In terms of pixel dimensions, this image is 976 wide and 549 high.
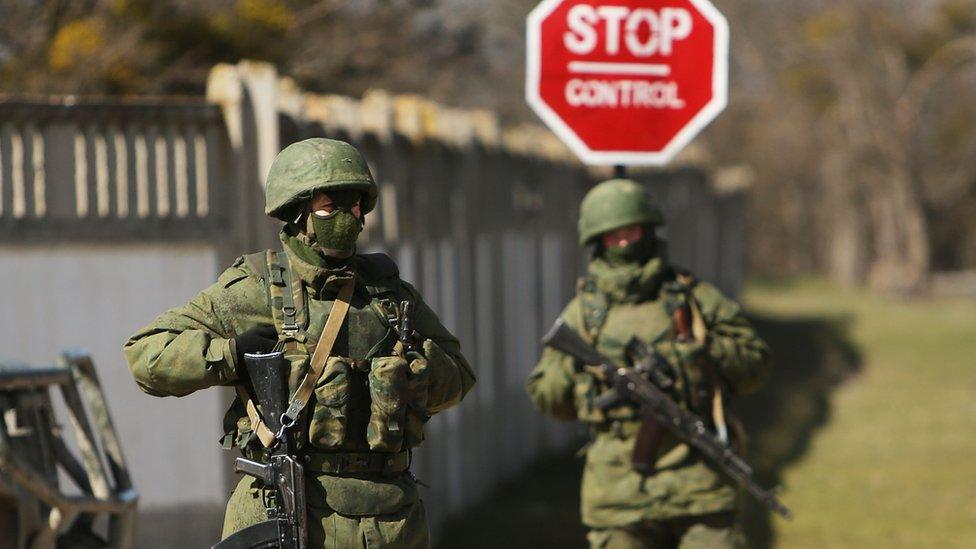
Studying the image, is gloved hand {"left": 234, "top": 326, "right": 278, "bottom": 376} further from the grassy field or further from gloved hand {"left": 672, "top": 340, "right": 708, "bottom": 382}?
the grassy field

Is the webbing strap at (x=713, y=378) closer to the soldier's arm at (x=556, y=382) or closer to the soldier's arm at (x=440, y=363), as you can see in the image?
the soldier's arm at (x=556, y=382)

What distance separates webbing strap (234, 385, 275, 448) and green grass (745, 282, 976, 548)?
25.0 ft

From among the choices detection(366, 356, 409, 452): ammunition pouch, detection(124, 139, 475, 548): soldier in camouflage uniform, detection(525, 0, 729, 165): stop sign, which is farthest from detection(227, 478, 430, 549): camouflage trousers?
detection(525, 0, 729, 165): stop sign

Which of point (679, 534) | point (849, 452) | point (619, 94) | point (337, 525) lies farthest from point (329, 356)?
point (849, 452)

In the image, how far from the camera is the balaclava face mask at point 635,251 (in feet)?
23.6

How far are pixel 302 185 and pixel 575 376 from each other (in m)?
2.51

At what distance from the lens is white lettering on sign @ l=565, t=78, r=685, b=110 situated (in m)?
7.34

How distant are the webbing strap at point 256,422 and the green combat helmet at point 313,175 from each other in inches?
19.6

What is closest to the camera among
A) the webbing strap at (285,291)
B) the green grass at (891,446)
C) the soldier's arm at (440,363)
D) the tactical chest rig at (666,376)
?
the webbing strap at (285,291)

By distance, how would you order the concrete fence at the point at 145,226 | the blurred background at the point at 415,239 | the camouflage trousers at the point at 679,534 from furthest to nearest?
the blurred background at the point at 415,239, the concrete fence at the point at 145,226, the camouflage trousers at the point at 679,534

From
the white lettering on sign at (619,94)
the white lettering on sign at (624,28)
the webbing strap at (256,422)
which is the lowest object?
the webbing strap at (256,422)

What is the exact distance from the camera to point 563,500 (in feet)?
44.9

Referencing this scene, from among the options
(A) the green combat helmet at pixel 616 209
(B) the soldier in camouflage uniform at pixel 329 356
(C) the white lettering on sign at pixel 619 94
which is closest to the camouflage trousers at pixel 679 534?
(A) the green combat helmet at pixel 616 209

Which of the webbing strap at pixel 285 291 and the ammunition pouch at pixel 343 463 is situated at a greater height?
the webbing strap at pixel 285 291
